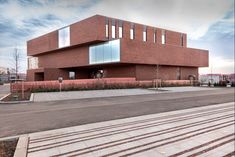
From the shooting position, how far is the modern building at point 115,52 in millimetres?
32031

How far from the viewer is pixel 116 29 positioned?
34.5 meters

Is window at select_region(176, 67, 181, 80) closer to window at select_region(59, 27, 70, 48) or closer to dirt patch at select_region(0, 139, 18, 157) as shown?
window at select_region(59, 27, 70, 48)

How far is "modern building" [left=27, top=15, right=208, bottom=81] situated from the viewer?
3203cm

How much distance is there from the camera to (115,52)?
3112 cm

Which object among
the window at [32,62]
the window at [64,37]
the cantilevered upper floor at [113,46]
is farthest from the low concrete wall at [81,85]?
the window at [32,62]

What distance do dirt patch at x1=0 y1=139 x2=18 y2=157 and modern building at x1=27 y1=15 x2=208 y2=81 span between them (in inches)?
1029

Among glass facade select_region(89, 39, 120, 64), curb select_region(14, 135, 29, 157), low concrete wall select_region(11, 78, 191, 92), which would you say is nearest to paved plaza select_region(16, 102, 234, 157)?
curb select_region(14, 135, 29, 157)

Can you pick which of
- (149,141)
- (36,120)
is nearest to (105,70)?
(36,120)

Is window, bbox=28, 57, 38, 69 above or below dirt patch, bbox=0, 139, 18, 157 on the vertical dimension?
above

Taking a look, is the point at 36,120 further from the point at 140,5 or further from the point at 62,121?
the point at 140,5

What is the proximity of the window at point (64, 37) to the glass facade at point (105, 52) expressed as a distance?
6142 mm

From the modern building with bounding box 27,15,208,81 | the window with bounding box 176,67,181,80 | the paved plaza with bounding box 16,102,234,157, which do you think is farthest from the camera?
the window with bounding box 176,67,181,80

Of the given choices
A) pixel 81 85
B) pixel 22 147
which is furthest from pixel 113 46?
pixel 22 147

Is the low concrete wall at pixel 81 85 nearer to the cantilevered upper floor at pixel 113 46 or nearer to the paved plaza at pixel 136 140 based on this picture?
the cantilevered upper floor at pixel 113 46
